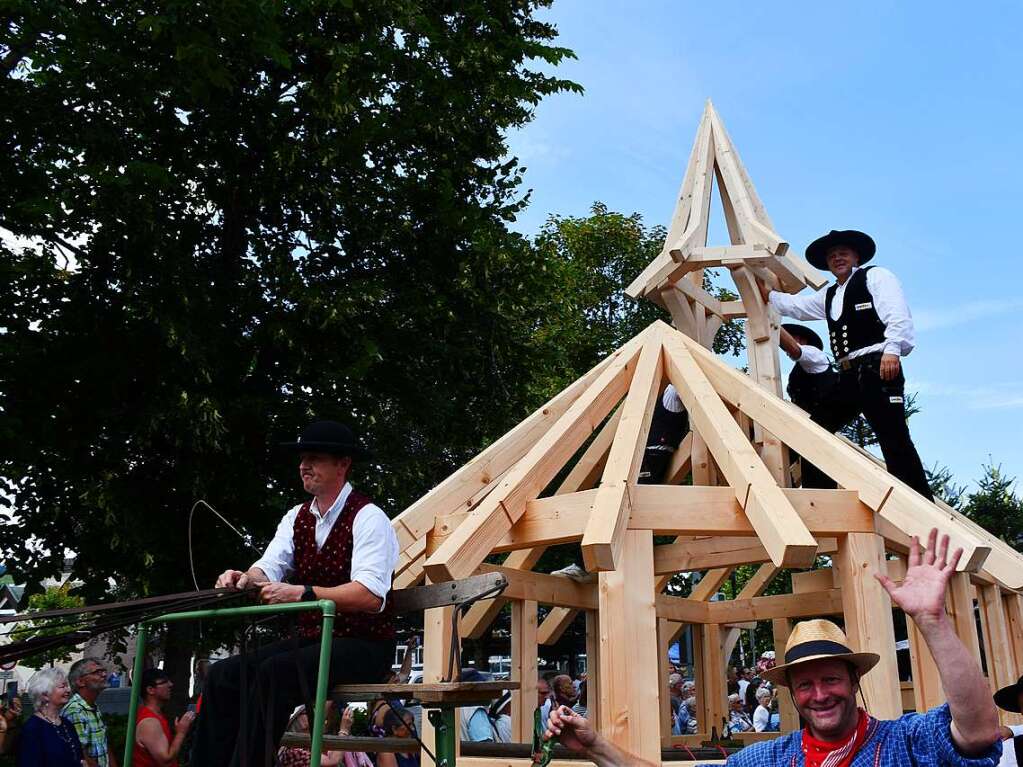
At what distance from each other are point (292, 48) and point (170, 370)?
15.3ft

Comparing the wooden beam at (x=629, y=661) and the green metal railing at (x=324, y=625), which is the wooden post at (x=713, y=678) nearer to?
the wooden beam at (x=629, y=661)

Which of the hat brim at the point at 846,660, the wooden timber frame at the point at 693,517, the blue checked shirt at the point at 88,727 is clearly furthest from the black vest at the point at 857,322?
the blue checked shirt at the point at 88,727

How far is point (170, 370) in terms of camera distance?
12.1m

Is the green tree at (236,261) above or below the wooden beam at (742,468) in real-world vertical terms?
above

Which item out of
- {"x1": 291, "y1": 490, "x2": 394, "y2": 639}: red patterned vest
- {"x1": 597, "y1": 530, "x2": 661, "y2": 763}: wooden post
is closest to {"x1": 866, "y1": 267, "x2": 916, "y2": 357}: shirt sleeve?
{"x1": 597, "y1": 530, "x2": 661, "y2": 763}: wooden post

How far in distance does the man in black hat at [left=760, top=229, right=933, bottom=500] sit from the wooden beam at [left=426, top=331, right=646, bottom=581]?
5.36 ft

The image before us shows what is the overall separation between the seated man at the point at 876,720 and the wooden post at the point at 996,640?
472 centimetres

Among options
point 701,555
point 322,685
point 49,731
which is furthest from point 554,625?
point 322,685

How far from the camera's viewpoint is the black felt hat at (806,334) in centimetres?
939

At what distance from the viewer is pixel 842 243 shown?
8156 mm

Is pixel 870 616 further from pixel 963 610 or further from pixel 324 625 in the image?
pixel 324 625

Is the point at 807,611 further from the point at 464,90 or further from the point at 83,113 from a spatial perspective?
the point at 83,113

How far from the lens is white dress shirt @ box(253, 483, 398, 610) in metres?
4.05

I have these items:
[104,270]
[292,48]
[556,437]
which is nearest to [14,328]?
[104,270]
